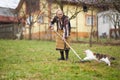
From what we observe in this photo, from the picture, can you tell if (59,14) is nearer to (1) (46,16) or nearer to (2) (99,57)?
(2) (99,57)

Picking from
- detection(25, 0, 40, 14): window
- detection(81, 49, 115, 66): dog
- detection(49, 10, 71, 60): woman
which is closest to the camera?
detection(81, 49, 115, 66): dog

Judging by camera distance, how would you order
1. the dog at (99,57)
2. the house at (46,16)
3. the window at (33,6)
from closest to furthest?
the dog at (99,57)
the house at (46,16)
the window at (33,6)

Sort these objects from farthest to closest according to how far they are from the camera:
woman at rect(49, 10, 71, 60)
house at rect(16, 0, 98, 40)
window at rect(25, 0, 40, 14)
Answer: window at rect(25, 0, 40, 14) < house at rect(16, 0, 98, 40) < woman at rect(49, 10, 71, 60)

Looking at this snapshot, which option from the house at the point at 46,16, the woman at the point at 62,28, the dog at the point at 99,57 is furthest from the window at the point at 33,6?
the dog at the point at 99,57

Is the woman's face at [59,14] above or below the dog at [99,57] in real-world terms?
above

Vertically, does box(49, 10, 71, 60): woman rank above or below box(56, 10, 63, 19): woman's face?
below

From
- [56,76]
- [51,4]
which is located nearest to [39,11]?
[51,4]

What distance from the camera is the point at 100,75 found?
736 cm

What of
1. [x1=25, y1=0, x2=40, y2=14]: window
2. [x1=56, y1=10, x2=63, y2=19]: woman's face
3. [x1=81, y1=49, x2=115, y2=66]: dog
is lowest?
[x1=81, y1=49, x2=115, y2=66]: dog

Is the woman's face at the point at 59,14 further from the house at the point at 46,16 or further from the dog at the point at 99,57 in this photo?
the house at the point at 46,16

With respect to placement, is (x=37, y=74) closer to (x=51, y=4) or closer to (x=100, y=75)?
(x=100, y=75)

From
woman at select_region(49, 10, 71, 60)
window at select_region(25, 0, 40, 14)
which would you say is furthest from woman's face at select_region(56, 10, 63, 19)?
Result: window at select_region(25, 0, 40, 14)

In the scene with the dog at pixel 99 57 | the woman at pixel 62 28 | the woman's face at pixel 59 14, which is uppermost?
the woman's face at pixel 59 14

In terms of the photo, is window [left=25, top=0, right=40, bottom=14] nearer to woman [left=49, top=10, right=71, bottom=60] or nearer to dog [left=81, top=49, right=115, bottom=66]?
woman [left=49, top=10, right=71, bottom=60]
